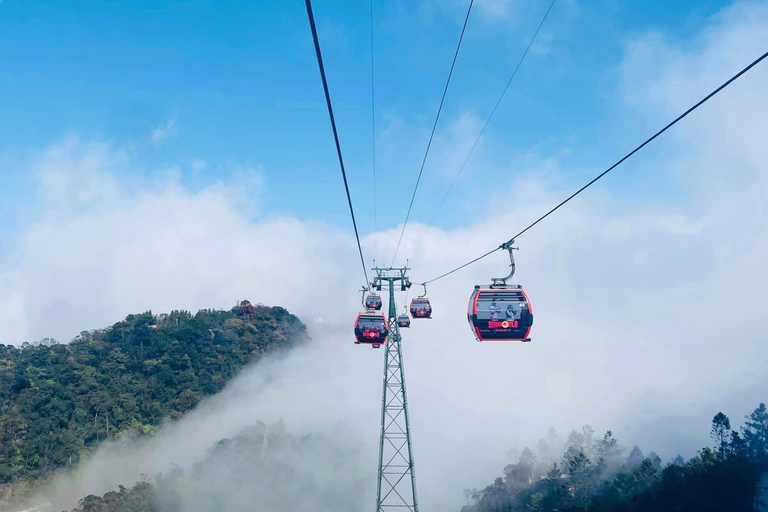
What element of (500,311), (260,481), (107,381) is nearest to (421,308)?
(500,311)

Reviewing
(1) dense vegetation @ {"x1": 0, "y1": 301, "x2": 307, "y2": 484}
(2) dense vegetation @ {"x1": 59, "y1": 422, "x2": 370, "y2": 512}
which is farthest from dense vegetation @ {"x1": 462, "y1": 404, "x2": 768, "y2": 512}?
(1) dense vegetation @ {"x1": 0, "y1": 301, "x2": 307, "y2": 484}

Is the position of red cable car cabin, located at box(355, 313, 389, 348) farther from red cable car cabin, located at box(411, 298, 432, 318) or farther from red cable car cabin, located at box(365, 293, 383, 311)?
red cable car cabin, located at box(411, 298, 432, 318)

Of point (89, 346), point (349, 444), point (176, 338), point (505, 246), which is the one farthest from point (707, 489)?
point (89, 346)

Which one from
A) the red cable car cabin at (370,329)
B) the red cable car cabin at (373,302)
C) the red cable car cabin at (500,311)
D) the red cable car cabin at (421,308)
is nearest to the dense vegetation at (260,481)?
the red cable car cabin at (373,302)

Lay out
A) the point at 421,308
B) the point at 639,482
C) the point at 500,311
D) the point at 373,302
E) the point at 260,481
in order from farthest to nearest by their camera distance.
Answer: the point at 260,481 < the point at 639,482 < the point at 421,308 < the point at 373,302 < the point at 500,311

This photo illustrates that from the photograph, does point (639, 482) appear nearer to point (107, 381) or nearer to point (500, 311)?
point (500, 311)

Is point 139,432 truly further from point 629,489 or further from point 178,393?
point 629,489
